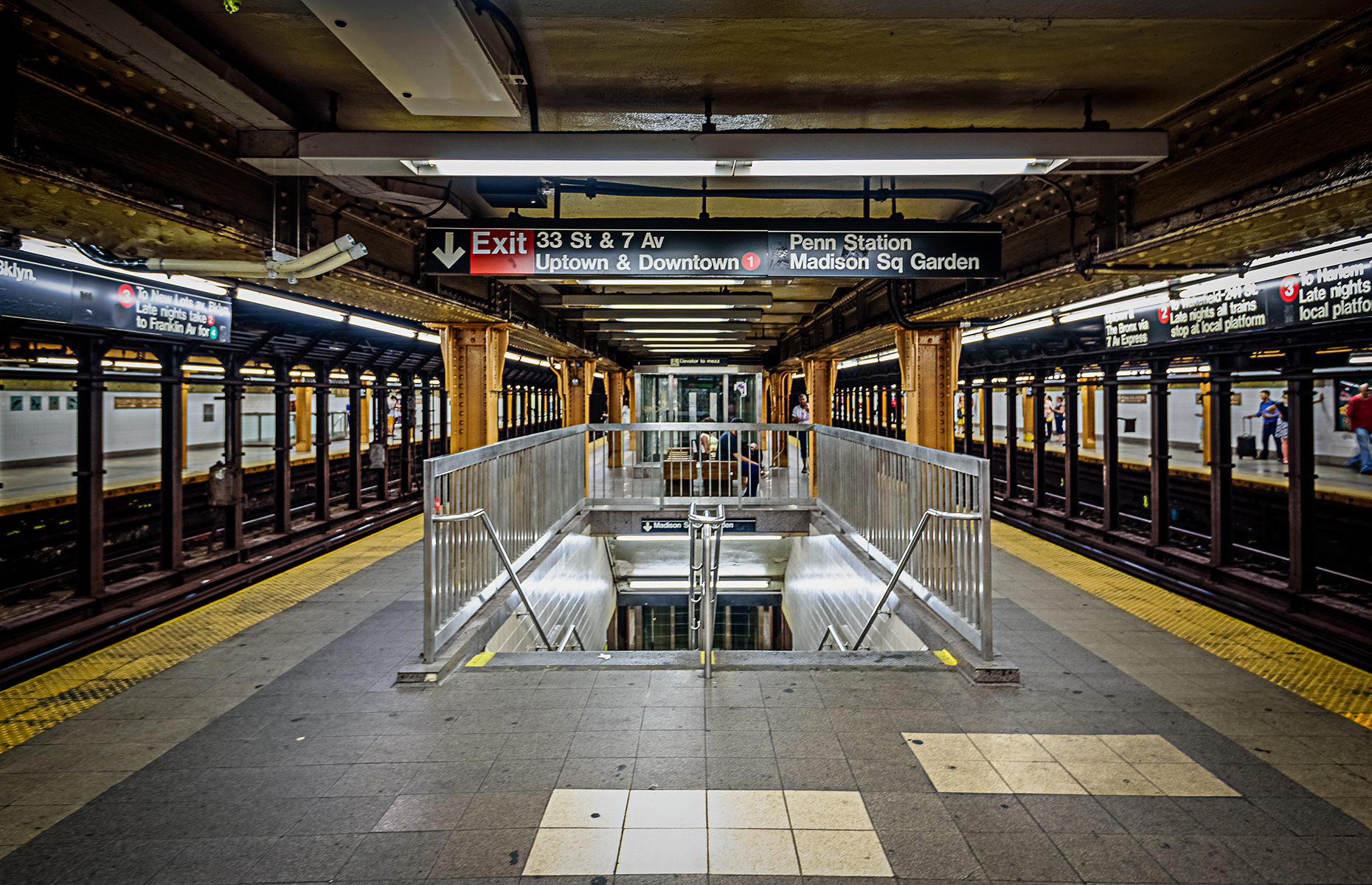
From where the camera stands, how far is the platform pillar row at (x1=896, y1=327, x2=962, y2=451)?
7.24m

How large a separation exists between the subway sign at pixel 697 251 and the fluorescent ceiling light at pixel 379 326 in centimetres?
375

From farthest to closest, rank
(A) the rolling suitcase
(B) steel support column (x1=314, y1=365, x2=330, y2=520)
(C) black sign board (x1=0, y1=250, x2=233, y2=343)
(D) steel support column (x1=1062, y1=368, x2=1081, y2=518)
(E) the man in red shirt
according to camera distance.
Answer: (A) the rolling suitcase < (E) the man in red shirt < (B) steel support column (x1=314, y1=365, x2=330, y2=520) < (D) steel support column (x1=1062, y1=368, x2=1081, y2=518) < (C) black sign board (x1=0, y1=250, x2=233, y2=343)

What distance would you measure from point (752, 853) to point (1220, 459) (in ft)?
20.7

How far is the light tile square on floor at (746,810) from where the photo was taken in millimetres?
2408

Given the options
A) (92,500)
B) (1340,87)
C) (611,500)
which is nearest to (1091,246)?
(1340,87)

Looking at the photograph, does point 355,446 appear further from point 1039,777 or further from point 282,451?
point 1039,777

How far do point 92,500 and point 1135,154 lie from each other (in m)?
7.66

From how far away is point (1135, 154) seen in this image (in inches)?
132

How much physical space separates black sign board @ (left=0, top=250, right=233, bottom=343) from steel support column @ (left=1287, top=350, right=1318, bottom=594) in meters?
9.16

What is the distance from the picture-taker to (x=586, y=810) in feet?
8.23

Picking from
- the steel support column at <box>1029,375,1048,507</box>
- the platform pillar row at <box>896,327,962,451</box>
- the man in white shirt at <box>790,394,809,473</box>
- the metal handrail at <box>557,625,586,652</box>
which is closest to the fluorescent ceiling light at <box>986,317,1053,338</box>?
the platform pillar row at <box>896,327,962,451</box>

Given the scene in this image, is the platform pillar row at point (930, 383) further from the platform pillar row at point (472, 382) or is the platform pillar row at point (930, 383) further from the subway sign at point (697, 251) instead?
the platform pillar row at point (472, 382)

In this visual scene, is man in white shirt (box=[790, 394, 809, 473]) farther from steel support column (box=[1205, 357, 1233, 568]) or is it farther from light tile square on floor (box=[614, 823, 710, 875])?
light tile square on floor (box=[614, 823, 710, 875])

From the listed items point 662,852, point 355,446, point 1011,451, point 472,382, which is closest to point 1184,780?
point 662,852
